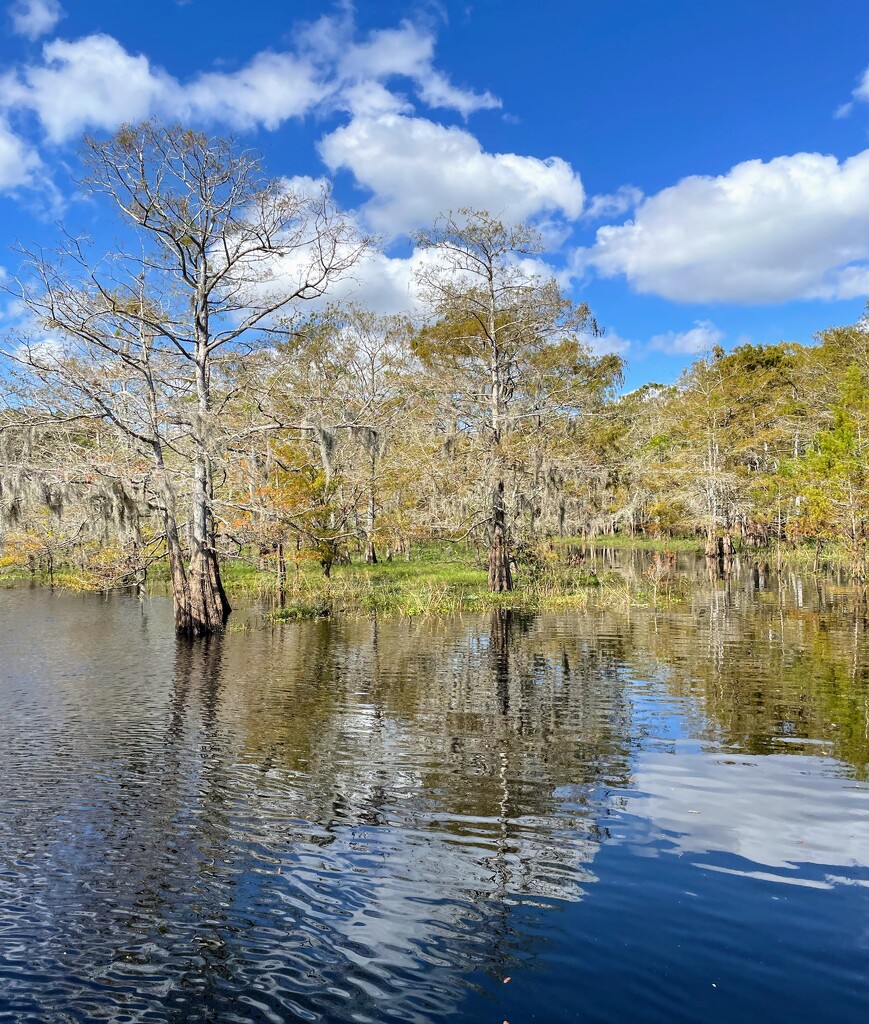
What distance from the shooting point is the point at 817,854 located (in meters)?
6.14

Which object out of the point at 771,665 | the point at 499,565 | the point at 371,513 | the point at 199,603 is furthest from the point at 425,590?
the point at 771,665

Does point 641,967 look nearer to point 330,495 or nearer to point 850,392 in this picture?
point 330,495

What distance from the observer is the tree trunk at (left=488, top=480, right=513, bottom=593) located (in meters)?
28.2

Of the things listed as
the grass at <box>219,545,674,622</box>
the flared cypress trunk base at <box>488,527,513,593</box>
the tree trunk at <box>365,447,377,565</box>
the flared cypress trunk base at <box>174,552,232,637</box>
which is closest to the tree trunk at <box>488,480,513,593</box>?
the flared cypress trunk base at <box>488,527,513,593</box>

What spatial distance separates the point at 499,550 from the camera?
93.2 feet

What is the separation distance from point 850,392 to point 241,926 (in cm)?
3830

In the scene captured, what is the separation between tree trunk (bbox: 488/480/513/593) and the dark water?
14.4 m

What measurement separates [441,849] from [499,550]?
2231 centimetres

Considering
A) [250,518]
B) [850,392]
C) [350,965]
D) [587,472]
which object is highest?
[850,392]

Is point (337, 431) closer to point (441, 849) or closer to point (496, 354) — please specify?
point (496, 354)

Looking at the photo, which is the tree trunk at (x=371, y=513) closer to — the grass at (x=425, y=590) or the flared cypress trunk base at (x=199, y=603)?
the grass at (x=425, y=590)

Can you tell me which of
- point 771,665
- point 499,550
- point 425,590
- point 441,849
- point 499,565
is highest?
point 499,550

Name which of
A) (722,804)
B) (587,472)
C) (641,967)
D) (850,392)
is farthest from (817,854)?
(850,392)

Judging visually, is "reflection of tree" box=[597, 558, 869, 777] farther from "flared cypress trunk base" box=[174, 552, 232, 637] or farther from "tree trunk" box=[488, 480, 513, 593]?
"flared cypress trunk base" box=[174, 552, 232, 637]
